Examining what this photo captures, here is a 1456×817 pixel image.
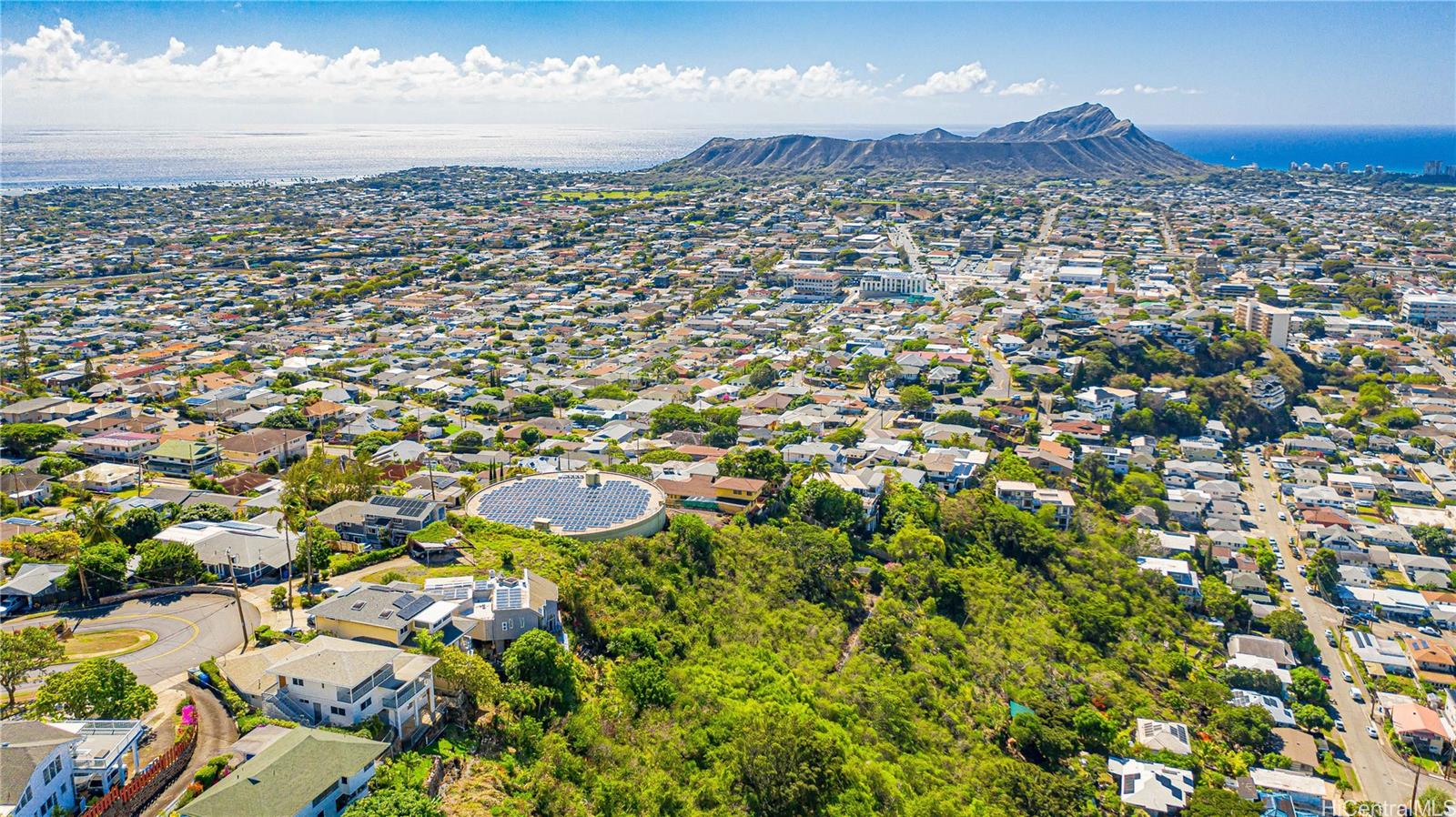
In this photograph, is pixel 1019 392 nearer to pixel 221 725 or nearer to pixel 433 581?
pixel 433 581

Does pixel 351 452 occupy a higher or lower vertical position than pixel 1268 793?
higher

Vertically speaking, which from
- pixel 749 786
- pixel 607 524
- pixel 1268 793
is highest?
pixel 607 524

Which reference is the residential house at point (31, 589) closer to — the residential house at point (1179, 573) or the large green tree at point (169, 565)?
the large green tree at point (169, 565)

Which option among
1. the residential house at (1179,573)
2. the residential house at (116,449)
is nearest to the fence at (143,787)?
the residential house at (116,449)

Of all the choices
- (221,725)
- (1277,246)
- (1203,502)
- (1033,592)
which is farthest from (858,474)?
(1277,246)

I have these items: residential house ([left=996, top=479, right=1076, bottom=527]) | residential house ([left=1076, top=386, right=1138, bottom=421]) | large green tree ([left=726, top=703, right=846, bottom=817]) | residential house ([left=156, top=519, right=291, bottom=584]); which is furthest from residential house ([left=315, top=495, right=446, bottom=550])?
residential house ([left=1076, top=386, right=1138, bottom=421])
